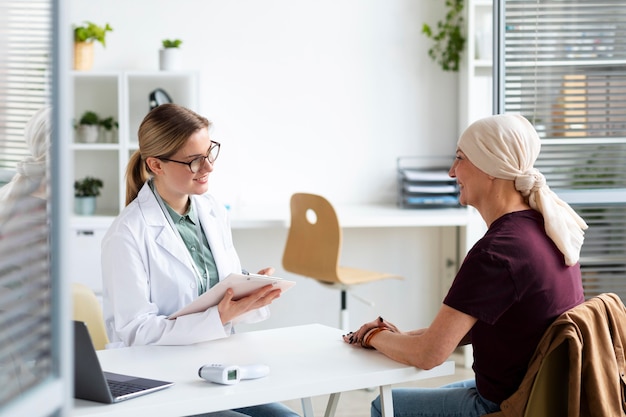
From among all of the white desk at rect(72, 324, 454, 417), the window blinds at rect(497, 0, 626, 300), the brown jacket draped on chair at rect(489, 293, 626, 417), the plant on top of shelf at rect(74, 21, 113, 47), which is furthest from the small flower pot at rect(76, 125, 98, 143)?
the brown jacket draped on chair at rect(489, 293, 626, 417)

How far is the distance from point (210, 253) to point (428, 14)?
2.92 m

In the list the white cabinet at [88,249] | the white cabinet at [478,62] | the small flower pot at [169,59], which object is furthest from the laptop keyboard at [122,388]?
the white cabinet at [478,62]

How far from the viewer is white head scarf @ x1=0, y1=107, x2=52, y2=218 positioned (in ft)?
3.46

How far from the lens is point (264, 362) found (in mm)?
2029

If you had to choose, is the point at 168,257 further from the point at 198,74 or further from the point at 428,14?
the point at 428,14

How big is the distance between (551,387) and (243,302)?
776mm

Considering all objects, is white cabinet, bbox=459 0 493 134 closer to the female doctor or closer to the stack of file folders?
the stack of file folders

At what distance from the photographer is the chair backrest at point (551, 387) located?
191 centimetres

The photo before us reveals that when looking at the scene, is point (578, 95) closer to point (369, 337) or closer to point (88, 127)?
point (369, 337)

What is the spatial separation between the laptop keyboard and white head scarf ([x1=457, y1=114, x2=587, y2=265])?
0.96 m

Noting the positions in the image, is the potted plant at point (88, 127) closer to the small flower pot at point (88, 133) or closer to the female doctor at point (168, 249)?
the small flower pot at point (88, 133)

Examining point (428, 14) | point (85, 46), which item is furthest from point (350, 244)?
point (85, 46)

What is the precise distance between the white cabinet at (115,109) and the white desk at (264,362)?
7.45ft

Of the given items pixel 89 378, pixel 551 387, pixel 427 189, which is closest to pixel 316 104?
pixel 427 189
